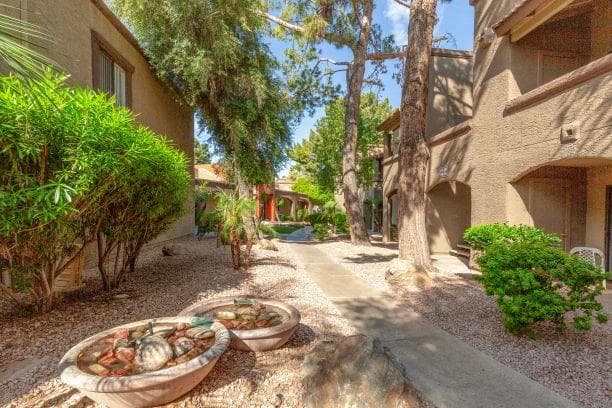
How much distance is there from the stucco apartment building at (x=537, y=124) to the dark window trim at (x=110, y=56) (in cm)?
1058

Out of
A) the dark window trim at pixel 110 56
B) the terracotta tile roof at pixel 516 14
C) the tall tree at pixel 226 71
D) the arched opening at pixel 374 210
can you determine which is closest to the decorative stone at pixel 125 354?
the dark window trim at pixel 110 56

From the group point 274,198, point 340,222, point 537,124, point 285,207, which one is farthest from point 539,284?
point 285,207

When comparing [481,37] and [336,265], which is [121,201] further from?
[481,37]

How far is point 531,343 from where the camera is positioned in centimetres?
386

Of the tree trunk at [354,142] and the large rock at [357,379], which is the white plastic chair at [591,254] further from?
the tree trunk at [354,142]

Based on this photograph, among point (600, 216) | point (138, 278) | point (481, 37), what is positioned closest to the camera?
point (138, 278)

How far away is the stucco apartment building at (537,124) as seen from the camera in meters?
6.58

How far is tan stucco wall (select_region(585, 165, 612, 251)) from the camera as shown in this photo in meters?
7.52

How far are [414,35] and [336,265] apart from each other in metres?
6.83

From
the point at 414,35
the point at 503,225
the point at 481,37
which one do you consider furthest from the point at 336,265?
the point at 481,37

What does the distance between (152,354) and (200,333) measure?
1.67 ft

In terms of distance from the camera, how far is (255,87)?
10.9 metres

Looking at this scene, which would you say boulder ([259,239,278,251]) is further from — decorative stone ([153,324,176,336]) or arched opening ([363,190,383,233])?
arched opening ([363,190,383,233])

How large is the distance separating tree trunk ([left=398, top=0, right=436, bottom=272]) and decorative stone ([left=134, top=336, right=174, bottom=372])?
620 cm
